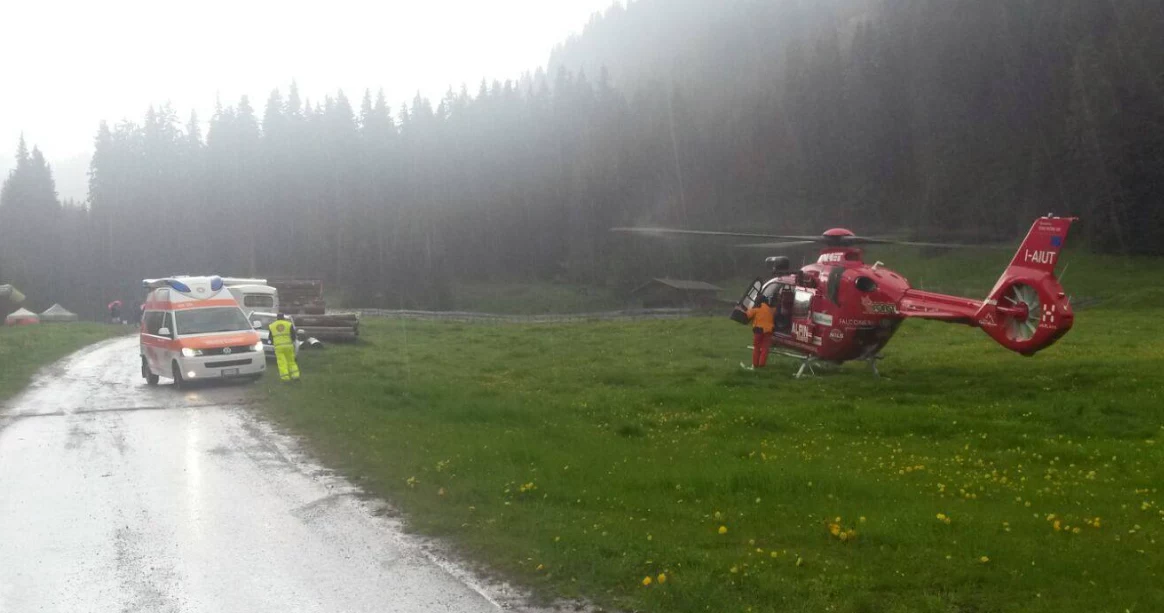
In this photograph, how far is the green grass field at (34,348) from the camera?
79.0 feet

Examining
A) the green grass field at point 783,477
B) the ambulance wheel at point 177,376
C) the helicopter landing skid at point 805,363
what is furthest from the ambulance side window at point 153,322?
the helicopter landing skid at point 805,363

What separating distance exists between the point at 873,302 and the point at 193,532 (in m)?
15.5

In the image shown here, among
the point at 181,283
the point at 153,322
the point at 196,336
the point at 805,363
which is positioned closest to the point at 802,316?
the point at 805,363

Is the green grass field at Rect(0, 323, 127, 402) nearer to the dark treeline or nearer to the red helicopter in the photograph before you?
the red helicopter

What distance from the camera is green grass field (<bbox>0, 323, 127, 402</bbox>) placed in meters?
24.1

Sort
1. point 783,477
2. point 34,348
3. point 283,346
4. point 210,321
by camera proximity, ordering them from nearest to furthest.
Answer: point 783,477, point 283,346, point 210,321, point 34,348

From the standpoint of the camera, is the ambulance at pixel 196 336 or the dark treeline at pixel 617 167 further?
the dark treeline at pixel 617 167

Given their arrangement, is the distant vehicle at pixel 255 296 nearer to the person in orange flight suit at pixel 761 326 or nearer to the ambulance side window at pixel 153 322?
the ambulance side window at pixel 153 322

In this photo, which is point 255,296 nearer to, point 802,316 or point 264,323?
point 264,323

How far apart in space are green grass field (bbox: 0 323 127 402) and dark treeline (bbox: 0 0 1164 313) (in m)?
28.6

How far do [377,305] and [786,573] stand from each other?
217 ft

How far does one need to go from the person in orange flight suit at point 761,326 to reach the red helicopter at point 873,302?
28cm

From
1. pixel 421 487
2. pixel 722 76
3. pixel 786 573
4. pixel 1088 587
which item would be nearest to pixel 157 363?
pixel 421 487

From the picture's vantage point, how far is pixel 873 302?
20.6 metres
